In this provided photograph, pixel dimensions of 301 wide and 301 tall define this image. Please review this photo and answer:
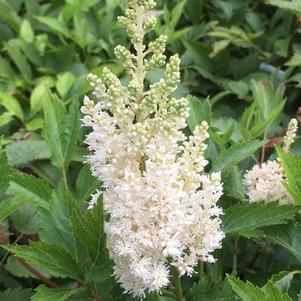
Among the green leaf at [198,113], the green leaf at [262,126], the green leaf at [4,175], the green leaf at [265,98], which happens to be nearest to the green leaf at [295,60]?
the green leaf at [265,98]

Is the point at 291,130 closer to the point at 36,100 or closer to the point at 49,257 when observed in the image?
the point at 49,257

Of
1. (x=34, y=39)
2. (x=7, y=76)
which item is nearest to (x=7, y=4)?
(x=34, y=39)

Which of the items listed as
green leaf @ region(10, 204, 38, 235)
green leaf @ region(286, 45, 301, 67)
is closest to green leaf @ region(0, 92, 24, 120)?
green leaf @ region(10, 204, 38, 235)

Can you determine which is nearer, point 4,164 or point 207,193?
point 207,193

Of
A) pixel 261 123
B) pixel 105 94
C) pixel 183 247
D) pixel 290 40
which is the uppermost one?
pixel 105 94

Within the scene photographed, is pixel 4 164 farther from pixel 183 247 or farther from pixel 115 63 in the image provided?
pixel 115 63
